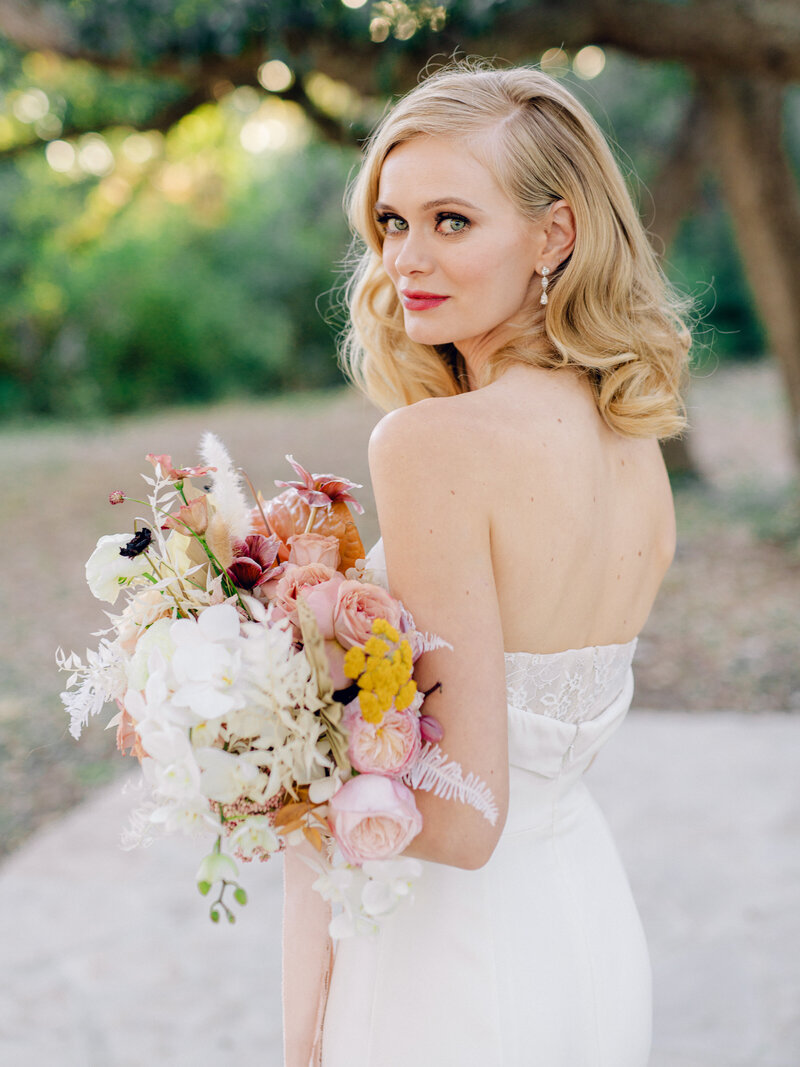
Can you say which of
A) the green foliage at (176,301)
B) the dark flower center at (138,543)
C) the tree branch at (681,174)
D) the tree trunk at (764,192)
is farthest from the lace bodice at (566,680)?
the green foliage at (176,301)

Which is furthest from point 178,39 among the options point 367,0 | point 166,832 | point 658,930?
point 166,832

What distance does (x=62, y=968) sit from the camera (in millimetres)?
2961

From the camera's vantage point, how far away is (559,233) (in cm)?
146

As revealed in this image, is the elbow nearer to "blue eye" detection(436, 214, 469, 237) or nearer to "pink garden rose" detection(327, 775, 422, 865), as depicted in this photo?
"pink garden rose" detection(327, 775, 422, 865)

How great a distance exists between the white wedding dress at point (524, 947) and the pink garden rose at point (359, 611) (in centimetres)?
23

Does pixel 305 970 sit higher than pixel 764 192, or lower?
lower

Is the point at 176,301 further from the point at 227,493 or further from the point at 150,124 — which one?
the point at 227,493

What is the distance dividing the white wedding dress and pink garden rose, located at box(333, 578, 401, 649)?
0.75 ft

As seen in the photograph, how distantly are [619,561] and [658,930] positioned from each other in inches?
80.2

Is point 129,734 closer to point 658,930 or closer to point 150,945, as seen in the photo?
point 150,945

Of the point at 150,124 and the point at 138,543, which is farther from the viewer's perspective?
the point at 150,124

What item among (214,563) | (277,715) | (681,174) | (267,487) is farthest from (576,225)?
(267,487)

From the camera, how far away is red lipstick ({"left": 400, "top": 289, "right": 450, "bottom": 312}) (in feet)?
4.70

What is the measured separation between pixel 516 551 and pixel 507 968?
0.58m
